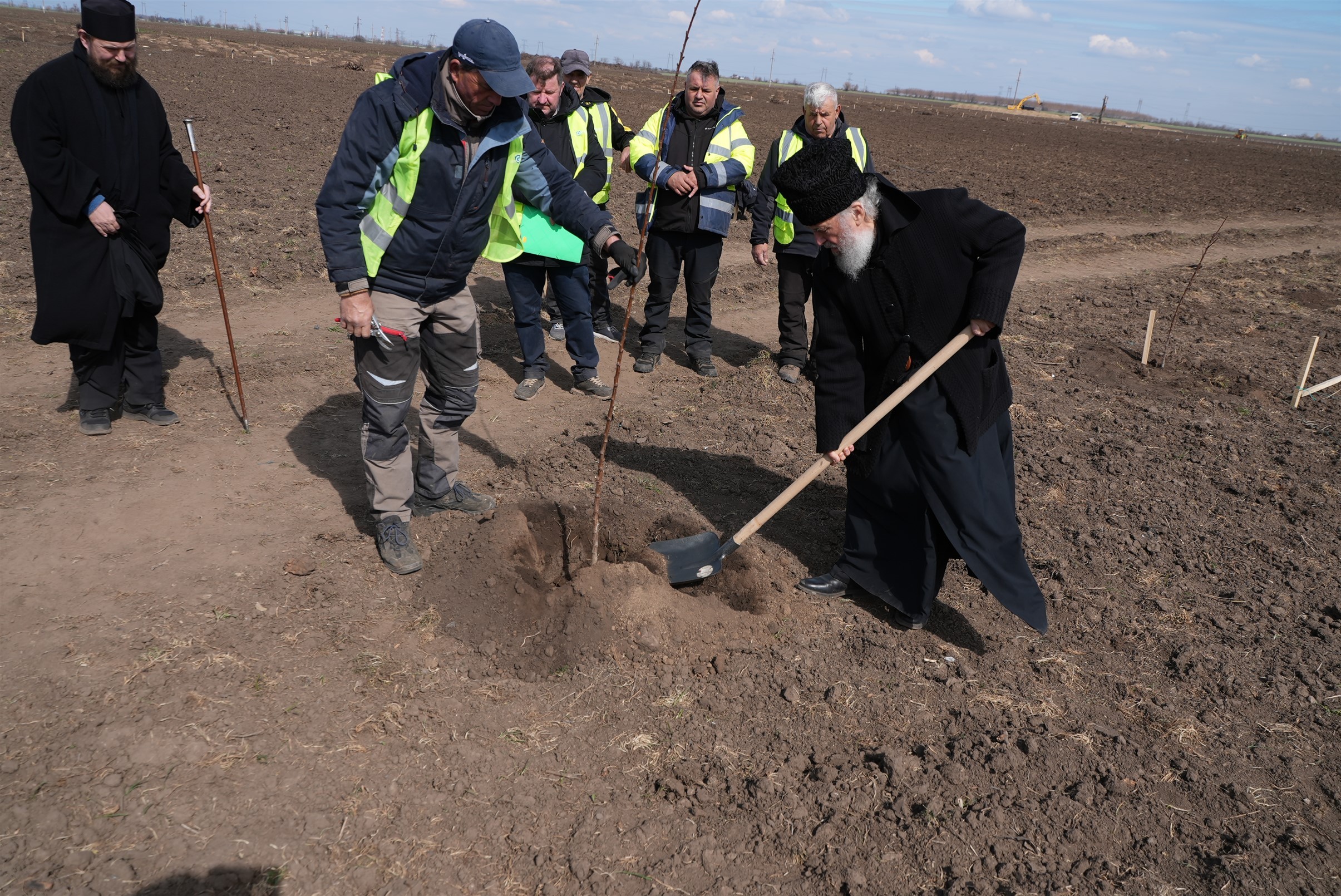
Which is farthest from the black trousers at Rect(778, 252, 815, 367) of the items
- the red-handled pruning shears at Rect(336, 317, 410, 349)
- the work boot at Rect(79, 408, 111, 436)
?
the work boot at Rect(79, 408, 111, 436)

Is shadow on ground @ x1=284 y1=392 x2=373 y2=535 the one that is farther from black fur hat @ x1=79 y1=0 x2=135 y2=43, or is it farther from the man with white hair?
the man with white hair

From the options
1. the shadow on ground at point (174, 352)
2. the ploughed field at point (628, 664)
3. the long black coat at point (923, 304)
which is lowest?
the ploughed field at point (628, 664)

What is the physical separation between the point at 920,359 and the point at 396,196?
220 centimetres

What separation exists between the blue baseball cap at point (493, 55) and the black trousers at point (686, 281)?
347 centimetres

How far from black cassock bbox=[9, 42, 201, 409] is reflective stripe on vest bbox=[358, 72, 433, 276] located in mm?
2211

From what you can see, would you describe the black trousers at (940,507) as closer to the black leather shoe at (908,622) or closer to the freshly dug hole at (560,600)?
the black leather shoe at (908,622)

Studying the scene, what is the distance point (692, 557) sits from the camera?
4.05 m

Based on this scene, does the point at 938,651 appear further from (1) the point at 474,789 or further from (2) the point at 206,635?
(2) the point at 206,635

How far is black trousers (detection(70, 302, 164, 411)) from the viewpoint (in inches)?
201

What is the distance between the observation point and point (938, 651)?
385 centimetres

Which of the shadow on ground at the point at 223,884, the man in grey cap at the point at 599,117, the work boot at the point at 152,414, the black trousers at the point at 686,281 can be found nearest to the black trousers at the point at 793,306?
the black trousers at the point at 686,281

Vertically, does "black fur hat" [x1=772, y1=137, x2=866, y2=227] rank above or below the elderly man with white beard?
above

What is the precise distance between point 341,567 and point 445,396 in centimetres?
93

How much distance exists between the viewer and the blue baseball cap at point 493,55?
3164mm
